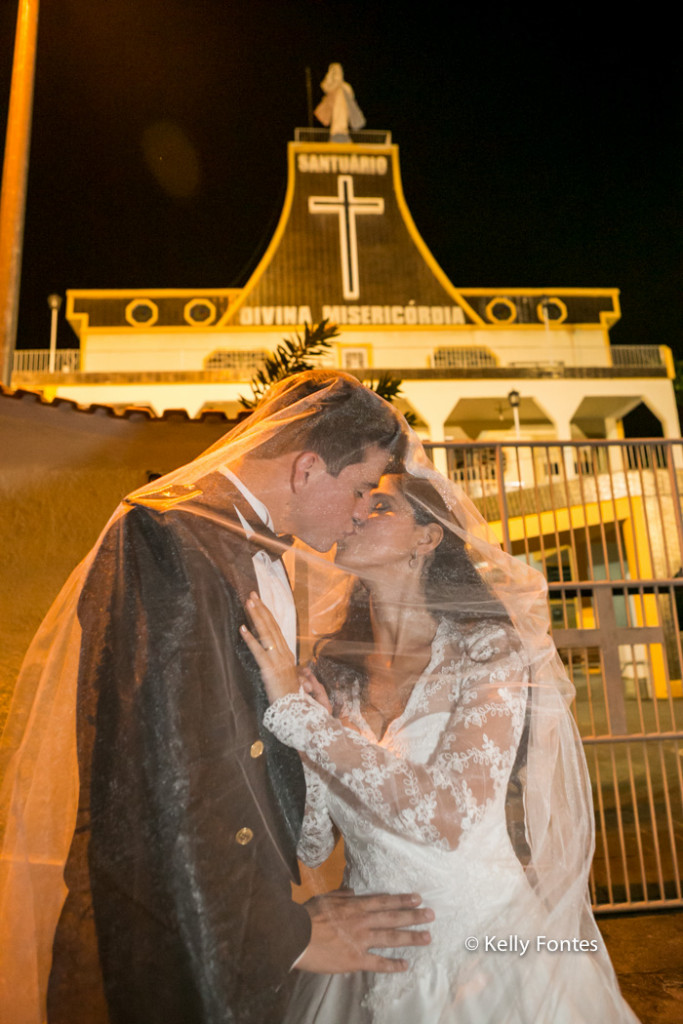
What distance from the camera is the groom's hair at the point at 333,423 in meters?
1.57

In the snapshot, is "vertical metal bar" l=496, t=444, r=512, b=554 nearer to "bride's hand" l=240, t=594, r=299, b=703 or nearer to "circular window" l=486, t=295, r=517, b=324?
"bride's hand" l=240, t=594, r=299, b=703

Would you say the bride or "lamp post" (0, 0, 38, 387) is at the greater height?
"lamp post" (0, 0, 38, 387)

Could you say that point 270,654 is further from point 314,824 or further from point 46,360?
point 46,360

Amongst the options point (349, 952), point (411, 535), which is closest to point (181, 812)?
point (349, 952)

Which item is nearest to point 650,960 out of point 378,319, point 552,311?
point 378,319

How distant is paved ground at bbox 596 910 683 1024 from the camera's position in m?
2.51

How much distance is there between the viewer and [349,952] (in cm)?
129

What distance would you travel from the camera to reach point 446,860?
1.43 m

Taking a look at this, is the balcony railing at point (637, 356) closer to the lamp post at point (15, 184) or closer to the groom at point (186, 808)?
the lamp post at point (15, 184)

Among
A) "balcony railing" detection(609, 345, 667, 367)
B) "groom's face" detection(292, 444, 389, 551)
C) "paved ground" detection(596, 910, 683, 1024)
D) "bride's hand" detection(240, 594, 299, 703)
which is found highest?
"balcony railing" detection(609, 345, 667, 367)

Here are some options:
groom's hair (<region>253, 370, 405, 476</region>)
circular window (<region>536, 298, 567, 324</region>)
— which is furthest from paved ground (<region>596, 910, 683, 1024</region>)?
circular window (<region>536, 298, 567, 324</region>)

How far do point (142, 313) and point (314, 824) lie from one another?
830 inches

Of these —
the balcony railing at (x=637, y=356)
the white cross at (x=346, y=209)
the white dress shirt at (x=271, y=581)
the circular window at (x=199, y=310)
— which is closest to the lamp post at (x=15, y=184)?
the white dress shirt at (x=271, y=581)

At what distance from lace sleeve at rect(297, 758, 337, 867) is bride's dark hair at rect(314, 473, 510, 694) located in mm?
211
